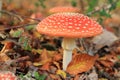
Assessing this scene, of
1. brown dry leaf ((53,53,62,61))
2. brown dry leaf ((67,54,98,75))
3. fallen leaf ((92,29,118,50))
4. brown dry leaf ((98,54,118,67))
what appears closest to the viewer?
brown dry leaf ((67,54,98,75))

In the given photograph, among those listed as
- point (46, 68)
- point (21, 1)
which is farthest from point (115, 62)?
point (21, 1)

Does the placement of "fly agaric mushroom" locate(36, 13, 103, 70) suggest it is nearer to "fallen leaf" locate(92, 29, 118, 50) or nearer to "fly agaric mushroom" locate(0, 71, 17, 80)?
"fly agaric mushroom" locate(0, 71, 17, 80)

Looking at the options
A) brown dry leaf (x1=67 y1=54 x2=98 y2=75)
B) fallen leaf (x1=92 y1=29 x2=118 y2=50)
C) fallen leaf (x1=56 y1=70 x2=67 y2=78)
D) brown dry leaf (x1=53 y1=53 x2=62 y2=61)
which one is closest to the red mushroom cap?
brown dry leaf (x1=67 y1=54 x2=98 y2=75)

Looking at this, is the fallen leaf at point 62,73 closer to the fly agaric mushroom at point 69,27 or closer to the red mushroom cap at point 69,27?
the fly agaric mushroom at point 69,27

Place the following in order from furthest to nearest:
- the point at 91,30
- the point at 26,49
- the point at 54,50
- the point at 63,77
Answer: the point at 54,50 < the point at 26,49 < the point at 63,77 < the point at 91,30

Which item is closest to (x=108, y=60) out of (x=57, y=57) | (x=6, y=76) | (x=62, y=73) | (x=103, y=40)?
(x=103, y=40)

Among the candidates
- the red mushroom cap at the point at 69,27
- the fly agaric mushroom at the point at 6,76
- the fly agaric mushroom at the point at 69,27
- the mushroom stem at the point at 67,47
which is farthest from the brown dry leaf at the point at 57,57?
the fly agaric mushroom at the point at 6,76

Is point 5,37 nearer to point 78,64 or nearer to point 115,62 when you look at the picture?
point 78,64

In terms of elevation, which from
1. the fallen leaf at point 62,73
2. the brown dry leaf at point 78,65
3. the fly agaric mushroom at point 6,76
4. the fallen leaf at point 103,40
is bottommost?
the fly agaric mushroom at point 6,76
